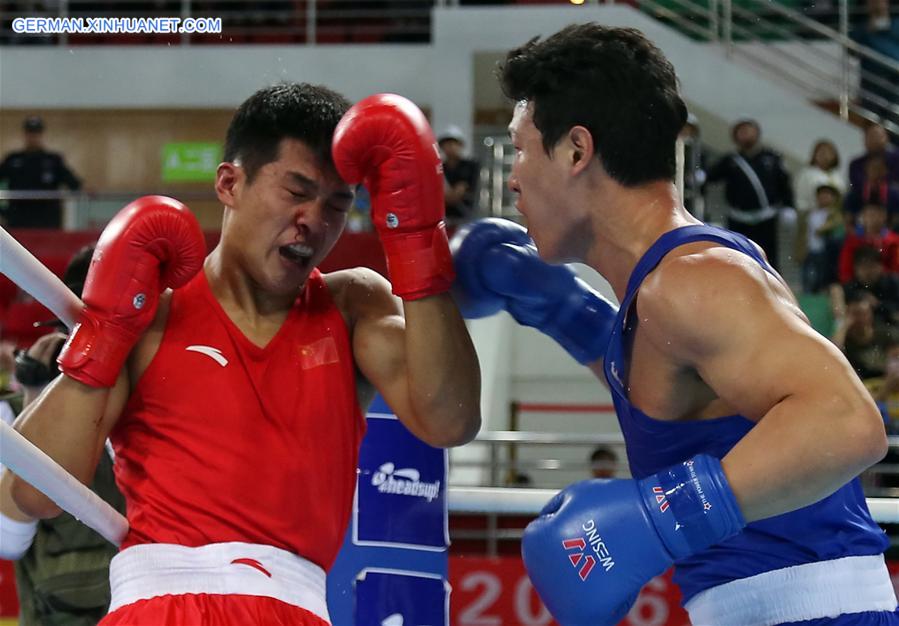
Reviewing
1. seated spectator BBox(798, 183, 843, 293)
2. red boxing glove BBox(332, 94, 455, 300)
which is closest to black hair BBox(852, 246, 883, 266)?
seated spectator BBox(798, 183, 843, 293)

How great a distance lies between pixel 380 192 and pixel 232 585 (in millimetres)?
740

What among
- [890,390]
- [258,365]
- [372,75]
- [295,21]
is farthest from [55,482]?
[372,75]

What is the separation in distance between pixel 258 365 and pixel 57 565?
1.04 meters

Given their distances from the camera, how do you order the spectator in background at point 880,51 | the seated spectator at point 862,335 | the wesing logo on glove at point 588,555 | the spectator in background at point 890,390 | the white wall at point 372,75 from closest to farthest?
the wesing logo on glove at point 588,555 → the spectator in background at point 890,390 → the seated spectator at point 862,335 → the spectator in background at point 880,51 → the white wall at point 372,75

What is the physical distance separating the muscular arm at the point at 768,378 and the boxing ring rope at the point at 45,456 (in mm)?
987

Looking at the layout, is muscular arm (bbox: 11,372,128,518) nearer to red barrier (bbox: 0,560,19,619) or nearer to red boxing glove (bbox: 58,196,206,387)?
red boxing glove (bbox: 58,196,206,387)

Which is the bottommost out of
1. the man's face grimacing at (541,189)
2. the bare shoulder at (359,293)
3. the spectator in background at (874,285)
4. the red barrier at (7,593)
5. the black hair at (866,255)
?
the red barrier at (7,593)

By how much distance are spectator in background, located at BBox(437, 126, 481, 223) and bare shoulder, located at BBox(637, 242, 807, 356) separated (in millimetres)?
4527

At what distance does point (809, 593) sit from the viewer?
6.14ft

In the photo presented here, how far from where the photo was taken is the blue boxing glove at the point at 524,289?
2412 mm

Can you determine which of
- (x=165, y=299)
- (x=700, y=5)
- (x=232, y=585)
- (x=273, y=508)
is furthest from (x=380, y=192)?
(x=700, y=5)

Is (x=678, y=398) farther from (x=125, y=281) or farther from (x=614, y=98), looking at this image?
(x=125, y=281)

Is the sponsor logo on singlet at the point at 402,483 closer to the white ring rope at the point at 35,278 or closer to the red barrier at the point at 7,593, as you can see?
the white ring rope at the point at 35,278

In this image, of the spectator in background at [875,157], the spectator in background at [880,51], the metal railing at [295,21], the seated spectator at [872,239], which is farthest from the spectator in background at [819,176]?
the metal railing at [295,21]
